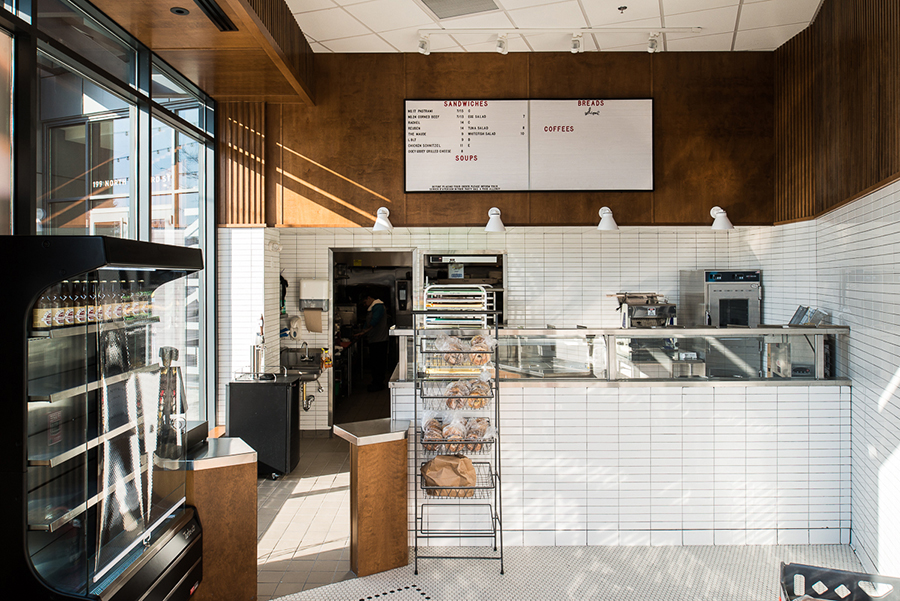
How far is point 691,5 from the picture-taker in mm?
3844

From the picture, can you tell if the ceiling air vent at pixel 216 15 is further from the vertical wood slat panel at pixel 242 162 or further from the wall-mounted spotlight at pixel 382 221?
the wall-mounted spotlight at pixel 382 221

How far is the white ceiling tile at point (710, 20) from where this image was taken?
3938 millimetres

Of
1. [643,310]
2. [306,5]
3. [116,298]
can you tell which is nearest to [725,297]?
[643,310]

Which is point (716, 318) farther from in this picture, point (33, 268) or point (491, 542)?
point (33, 268)

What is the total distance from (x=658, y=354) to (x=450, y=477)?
1552mm

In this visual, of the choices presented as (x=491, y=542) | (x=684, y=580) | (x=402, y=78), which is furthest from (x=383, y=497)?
(x=402, y=78)

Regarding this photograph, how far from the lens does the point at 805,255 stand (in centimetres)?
446

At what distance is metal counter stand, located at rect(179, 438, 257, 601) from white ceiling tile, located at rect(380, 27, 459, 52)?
327 centimetres

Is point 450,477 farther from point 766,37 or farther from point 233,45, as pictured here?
point 766,37

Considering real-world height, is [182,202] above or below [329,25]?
below

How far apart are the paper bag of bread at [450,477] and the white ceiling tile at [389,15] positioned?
3.08m

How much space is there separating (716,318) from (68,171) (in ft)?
18.0

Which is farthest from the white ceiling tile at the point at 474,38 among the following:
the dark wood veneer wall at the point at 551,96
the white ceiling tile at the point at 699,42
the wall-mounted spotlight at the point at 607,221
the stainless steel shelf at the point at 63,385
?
the stainless steel shelf at the point at 63,385

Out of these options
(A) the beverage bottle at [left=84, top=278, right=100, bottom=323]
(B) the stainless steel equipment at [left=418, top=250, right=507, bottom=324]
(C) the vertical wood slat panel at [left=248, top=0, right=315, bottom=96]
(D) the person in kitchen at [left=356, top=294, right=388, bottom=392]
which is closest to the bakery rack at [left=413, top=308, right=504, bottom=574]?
(A) the beverage bottle at [left=84, top=278, right=100, bottom=323]
